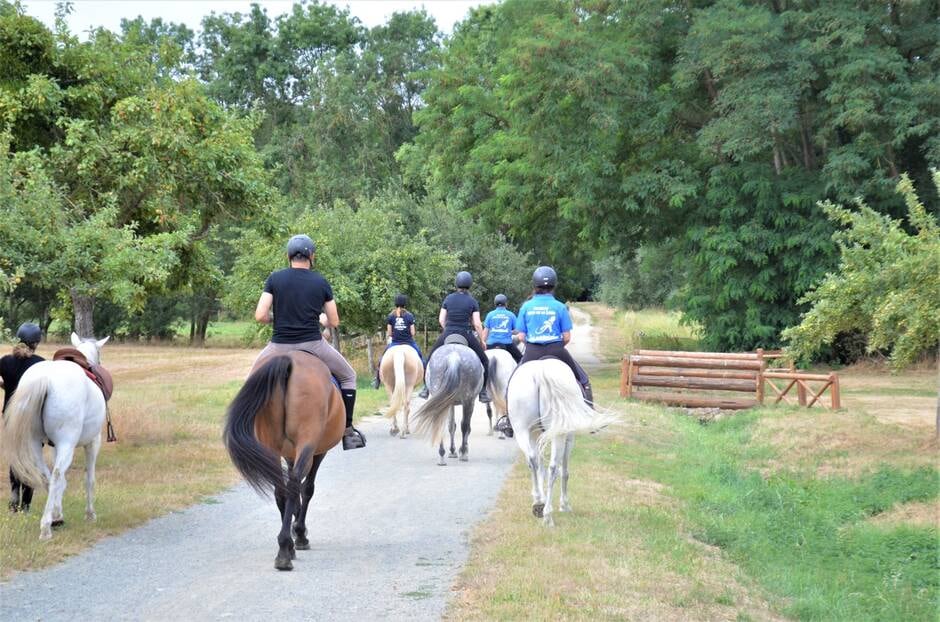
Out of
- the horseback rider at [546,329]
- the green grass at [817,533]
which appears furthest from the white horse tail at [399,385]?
the horseback rider at [546,329]

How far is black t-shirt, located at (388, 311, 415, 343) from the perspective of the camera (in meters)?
18.0

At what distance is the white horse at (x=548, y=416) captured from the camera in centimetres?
1040

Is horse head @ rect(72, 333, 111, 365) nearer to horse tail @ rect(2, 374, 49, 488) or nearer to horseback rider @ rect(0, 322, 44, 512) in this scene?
horseback rider @ rect(0, 322, 44, 512)

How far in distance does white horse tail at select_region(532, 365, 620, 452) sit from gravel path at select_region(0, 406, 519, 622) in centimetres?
134

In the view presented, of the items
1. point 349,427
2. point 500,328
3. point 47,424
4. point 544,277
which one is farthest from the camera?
point 500,328

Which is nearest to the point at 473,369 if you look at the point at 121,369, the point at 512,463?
the point at 512,463

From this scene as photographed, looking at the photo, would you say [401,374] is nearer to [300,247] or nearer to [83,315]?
[83,315]

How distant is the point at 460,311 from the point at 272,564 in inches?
299

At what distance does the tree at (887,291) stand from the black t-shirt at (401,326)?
22.2ft

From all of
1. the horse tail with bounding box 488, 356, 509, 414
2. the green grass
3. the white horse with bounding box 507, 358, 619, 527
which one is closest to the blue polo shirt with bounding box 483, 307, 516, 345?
the horse tail with bounding box 488, 356, 509, 414

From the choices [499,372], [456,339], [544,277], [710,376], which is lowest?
[710,376]

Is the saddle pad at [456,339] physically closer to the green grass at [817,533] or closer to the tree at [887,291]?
the green grass at [817,533]

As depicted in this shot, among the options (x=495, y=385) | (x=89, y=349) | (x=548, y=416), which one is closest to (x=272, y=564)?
(x=548, y=416)

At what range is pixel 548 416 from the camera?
34.8 ft
